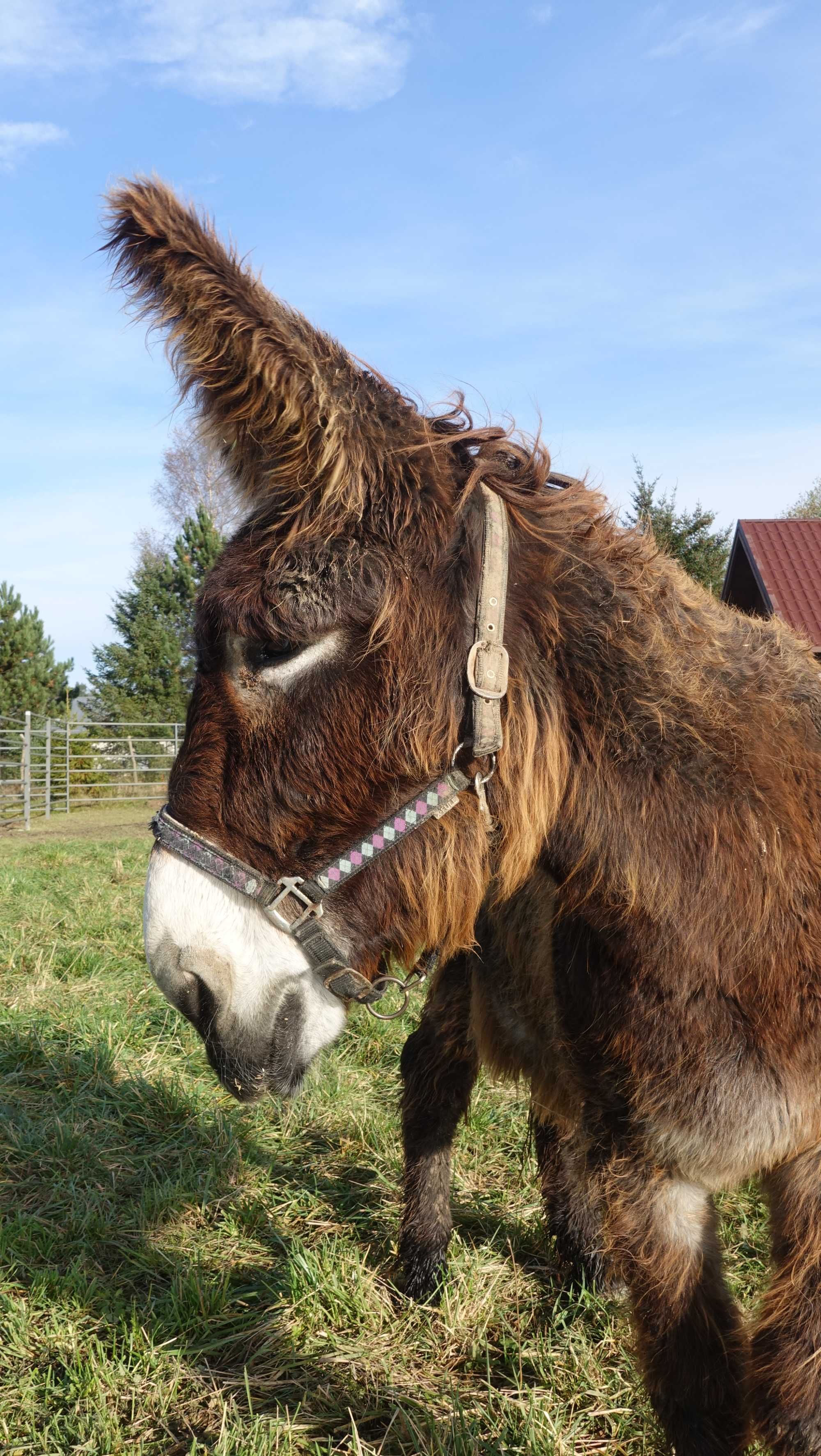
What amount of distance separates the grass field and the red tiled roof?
12434mm

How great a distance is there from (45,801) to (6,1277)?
19.7 metres

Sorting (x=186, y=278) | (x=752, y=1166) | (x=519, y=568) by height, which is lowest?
(x=752, y=1166)

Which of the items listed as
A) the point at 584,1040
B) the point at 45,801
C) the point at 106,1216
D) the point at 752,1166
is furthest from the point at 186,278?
the point at 45,801

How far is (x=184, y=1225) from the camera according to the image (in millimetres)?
3145

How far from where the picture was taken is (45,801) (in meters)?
21.2

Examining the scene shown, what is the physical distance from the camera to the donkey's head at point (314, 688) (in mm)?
1577

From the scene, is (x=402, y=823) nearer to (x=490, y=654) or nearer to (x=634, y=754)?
(x=490, y=654)

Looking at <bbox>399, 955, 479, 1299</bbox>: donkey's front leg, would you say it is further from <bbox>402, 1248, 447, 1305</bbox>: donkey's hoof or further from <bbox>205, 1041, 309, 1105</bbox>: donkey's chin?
<bbox>205, 1041, 309, 1105</bbox>: donkey's chin

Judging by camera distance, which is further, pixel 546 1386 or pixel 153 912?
pixel 546 1386

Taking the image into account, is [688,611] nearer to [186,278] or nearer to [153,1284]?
[186,278]

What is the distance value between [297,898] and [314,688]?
1.20ft

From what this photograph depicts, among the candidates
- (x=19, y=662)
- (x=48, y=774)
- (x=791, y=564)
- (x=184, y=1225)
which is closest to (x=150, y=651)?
(x=19, y=662)

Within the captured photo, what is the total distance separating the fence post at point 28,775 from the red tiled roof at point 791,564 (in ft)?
48.1

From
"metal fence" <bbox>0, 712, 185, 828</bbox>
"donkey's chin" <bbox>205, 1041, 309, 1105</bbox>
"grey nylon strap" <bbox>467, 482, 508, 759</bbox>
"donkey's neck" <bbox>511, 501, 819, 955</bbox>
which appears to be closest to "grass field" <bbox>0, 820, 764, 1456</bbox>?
"donkey's chin" <bbox>205, 1041, 309, 1105</bbox>
